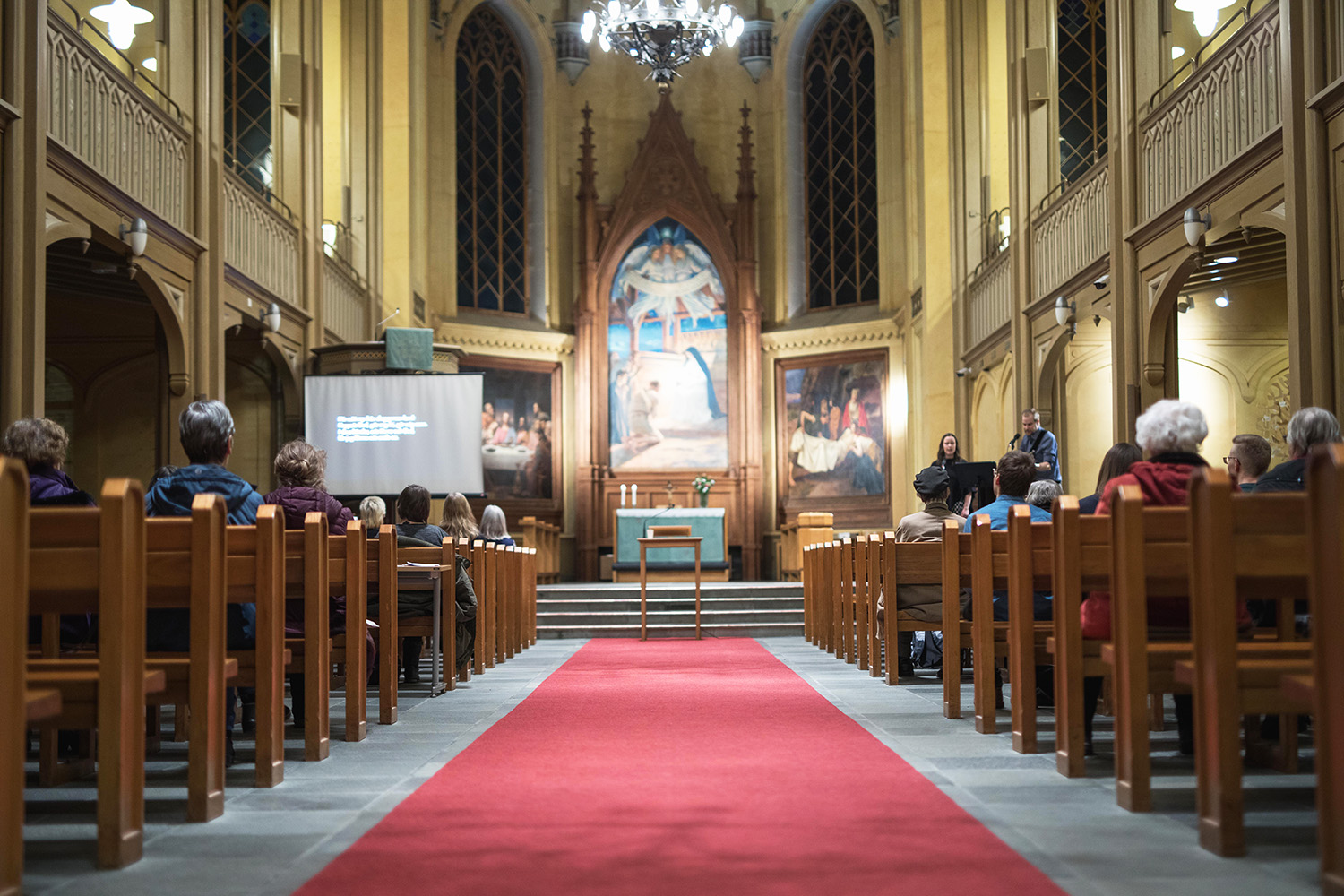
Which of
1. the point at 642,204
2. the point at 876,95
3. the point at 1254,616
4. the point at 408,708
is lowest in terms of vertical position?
the point at 408,708

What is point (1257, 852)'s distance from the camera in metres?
2.78

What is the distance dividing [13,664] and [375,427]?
422 inches

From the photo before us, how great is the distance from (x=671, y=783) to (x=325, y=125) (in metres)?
13.7

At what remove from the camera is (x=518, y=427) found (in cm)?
1894

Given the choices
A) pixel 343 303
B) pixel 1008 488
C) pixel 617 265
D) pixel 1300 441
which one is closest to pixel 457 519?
pixel 1008 488

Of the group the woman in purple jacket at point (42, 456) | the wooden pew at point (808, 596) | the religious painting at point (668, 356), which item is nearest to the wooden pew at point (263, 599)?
the woman in purple jacket at point (42, 456)

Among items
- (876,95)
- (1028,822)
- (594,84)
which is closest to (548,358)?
(594,84)

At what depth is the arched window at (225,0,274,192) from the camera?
1471cm

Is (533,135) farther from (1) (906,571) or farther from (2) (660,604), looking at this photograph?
(1) (906,571)

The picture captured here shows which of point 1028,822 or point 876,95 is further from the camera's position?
point 876,95

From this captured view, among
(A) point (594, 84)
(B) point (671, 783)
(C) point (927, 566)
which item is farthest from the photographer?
(A) point (594, 84)

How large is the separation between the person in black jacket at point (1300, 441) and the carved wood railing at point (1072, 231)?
6291mm

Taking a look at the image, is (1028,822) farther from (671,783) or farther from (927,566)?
(927,566)

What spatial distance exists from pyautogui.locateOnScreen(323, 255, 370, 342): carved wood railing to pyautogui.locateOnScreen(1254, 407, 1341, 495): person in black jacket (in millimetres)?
11245
